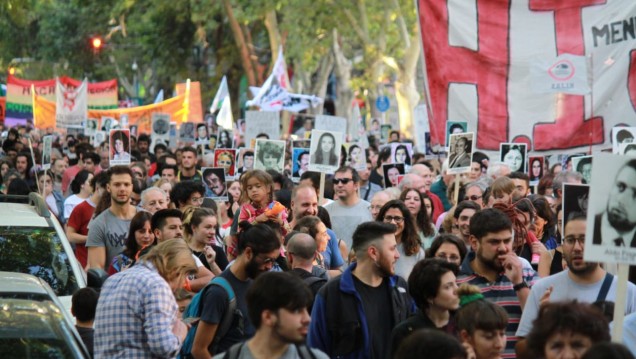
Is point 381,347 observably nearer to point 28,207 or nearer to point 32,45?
point 28,207

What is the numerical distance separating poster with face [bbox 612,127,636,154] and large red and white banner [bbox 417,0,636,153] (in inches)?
21.0

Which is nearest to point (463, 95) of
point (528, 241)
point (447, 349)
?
point (528, 241)

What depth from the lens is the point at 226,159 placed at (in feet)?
59.5

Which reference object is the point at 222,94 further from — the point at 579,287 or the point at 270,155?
the point at 579,287

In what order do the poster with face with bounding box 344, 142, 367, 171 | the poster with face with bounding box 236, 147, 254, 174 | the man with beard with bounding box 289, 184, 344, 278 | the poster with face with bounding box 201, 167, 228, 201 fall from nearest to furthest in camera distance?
the man with beard with bounding box 289, 184, 344, 278 < the poster with face with bounding box 201, 167, 228, 201 < the poster with face with bounding box 236, 147, 254, 174 < the poster with face with bounding box 344, 142, 367, 171

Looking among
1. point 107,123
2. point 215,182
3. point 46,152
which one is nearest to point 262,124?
point 46,152

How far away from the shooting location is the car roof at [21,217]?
9.58m

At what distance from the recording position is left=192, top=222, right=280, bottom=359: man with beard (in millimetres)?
7332

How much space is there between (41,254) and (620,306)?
4532 mm

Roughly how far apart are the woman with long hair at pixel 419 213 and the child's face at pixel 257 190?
4.07ft

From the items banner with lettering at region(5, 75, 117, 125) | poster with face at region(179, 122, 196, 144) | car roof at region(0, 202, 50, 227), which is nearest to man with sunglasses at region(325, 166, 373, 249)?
car roof at region(0, 202, 50, 227)

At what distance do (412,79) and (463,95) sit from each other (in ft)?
81.6

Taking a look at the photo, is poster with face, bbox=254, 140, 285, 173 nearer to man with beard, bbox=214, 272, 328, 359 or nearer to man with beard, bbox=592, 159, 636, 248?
man with beard, bbox=592, 159, 636, 248

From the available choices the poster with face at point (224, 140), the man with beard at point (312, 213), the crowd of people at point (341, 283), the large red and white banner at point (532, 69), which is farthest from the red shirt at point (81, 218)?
the poster with face at point (224, 140)
